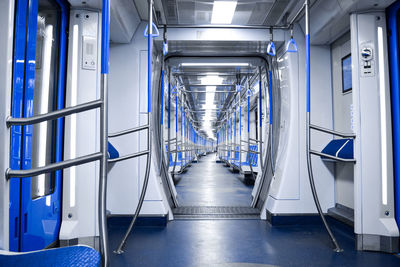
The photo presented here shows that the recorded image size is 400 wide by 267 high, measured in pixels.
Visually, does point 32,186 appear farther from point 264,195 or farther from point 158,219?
point 264,195

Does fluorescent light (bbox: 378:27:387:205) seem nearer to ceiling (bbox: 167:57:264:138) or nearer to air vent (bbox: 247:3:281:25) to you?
air vent (bbox: 247:3:281:25)

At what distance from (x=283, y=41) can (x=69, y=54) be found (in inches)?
91.7

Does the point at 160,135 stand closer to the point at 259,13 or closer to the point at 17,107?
the point at 259,13

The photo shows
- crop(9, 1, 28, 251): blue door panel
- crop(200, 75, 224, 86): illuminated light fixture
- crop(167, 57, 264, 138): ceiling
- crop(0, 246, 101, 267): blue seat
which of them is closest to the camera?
crop(0, 246, 101, 267): blue seat

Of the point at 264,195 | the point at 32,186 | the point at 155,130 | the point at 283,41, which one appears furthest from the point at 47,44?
the point at 264,195

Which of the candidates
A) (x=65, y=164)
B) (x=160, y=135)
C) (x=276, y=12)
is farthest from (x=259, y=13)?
(x=65, y=164)

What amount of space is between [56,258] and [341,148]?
269cm

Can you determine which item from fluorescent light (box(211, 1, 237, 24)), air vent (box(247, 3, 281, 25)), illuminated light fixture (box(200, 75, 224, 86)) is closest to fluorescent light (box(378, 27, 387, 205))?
air vent (box(247, 3, 281, 25))

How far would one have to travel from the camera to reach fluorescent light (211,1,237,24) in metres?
2.97

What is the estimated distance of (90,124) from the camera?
7.91ft

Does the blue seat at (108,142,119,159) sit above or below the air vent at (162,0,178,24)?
below

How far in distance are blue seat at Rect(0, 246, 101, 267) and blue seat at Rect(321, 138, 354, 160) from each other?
2444 mm

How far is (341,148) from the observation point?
9.39 ft

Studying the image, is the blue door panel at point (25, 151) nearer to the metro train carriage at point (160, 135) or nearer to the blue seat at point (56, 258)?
the metro train carriage at point (160, 135)
